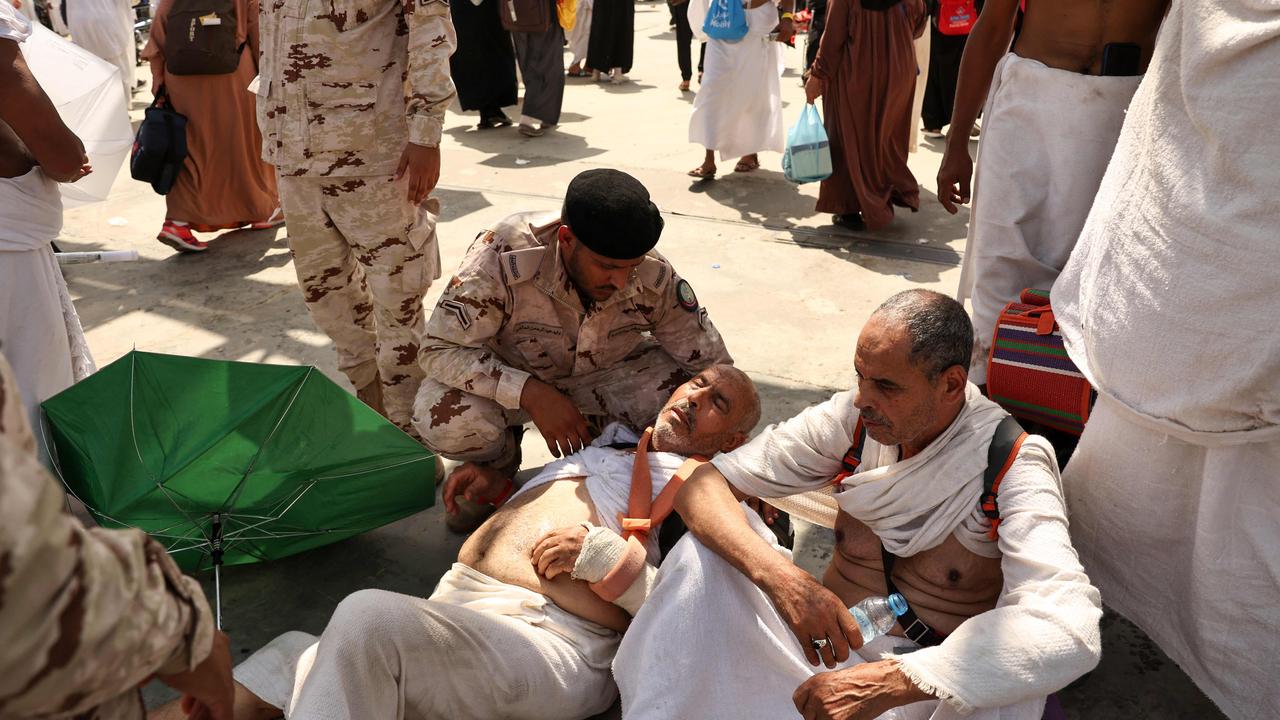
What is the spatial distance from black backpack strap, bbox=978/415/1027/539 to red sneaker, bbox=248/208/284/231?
4.95m

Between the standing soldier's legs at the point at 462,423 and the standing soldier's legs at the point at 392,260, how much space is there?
0.51 m

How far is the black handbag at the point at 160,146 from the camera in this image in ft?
17.8

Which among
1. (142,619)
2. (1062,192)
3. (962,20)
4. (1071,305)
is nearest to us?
(142,619)

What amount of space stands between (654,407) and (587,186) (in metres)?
0.77

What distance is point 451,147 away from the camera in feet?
27.3

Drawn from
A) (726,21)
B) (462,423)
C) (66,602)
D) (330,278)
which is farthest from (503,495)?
(726,21)

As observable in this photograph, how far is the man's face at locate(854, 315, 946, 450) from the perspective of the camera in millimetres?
2221

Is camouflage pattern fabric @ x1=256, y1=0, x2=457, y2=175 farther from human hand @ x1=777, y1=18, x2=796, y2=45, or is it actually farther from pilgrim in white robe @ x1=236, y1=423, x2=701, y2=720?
human hand @ x1=777, y1=18, x2=796, y2=45

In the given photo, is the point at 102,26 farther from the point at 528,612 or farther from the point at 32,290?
the point at 528,612

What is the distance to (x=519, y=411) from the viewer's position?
325 cm

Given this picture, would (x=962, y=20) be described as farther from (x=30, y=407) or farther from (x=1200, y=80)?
(x=30, y=407)

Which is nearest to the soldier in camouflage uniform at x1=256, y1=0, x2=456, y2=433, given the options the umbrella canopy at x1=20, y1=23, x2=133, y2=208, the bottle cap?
the umbrella canopy at x1=20, y1=23, x2=133, y2=208

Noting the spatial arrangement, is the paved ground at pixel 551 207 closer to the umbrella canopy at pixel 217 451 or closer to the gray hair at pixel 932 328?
the umbrella canopy at pixel 217 451

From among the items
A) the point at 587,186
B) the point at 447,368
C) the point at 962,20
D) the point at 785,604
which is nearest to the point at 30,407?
the point at 447,368
